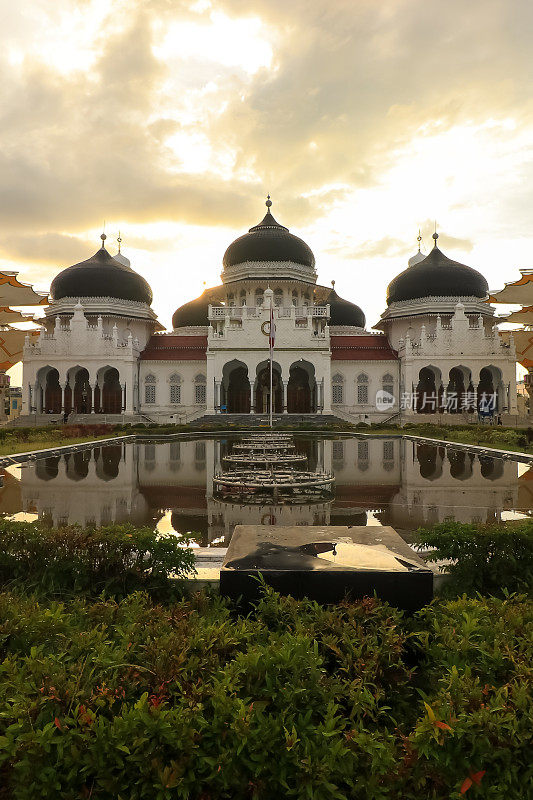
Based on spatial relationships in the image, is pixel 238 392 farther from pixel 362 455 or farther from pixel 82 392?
pixel 362 455

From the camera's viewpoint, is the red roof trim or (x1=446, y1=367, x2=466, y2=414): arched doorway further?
the red roof trim

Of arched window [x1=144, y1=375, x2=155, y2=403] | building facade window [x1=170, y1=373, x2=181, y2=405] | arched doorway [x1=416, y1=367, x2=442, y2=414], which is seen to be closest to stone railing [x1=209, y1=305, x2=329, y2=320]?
building facade window [x1=170, y1=373, x2=181, y2=405]

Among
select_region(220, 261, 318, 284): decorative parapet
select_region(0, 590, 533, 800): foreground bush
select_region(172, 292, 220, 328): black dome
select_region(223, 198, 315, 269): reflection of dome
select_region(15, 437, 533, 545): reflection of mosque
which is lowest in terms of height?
select_region(15, 437, 533, 545): reflection of mosque

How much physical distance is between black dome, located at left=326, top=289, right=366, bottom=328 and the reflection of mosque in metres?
39.0

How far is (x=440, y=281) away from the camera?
46.4 meters

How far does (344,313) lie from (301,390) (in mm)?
14301

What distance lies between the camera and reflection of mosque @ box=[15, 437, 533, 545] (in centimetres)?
799

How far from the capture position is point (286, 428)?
98.3 feet

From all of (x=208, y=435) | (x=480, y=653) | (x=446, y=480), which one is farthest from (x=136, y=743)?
(x=208, y=435)

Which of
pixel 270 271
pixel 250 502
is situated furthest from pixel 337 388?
pixel 250 502

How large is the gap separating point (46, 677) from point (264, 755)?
110 cm

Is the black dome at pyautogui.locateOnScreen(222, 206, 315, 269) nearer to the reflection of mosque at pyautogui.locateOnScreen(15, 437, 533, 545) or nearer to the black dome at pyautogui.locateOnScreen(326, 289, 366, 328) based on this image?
the black dome at pyautogui.locateOnScreen(326, 289, 366, 328)

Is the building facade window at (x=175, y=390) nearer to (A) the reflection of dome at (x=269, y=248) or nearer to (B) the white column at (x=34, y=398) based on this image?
(B) the white column at (x=34, y=398)

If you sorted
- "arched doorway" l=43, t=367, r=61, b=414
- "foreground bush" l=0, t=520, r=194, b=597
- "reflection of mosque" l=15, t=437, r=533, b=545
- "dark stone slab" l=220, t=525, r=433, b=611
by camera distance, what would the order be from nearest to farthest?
"dark stone slab" l=220, t=525, r=433, b=611 → "foreground bush" l=0, t=520, r=194, b=597 → "reflection of mosque" l=15, t=437, r=533, b=545 → "arched doorway" l=43, t=367, r=61, b=414
